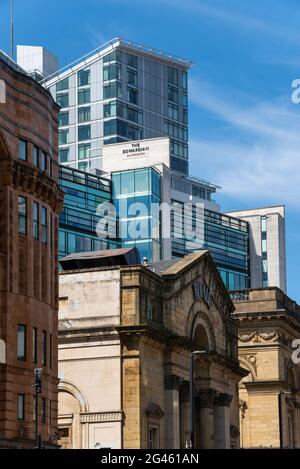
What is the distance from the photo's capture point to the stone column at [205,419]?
8138 centimetres

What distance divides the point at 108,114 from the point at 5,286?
13965 centimetres

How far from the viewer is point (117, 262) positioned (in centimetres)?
7706

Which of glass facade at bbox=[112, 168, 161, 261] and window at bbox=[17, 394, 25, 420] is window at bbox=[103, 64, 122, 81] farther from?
window at bbox=[17, 394, 25, 420]

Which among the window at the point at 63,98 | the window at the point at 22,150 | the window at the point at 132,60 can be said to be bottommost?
the window at the point at 22,150

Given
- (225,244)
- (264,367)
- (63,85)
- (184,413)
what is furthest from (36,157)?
(63,85)

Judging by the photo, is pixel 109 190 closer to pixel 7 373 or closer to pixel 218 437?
pixel 218 437

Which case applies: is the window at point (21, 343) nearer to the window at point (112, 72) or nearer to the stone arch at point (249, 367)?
the stone arch at point (249, 367)

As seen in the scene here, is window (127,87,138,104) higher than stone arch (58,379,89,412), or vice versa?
window (127,87,138,104)

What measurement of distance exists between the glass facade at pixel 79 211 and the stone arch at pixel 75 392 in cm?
6613

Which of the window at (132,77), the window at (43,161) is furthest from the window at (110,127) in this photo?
the window at (43,161)

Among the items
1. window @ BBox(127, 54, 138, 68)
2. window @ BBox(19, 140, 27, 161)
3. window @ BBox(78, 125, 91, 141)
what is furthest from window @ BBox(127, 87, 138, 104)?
window @ BBox(19, 140, 27, 161)

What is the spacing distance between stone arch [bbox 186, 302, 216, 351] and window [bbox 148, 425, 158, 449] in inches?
324

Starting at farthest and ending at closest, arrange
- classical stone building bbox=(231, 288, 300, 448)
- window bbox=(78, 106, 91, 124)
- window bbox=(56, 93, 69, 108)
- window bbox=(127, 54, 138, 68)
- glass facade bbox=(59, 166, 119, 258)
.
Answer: window bbox=(56, 93, 69, 108) < window bbox=(78, 106, 91, 124) < window bbox=(127, 54, 138, 68) < glass facade bbox=(59, 166, 119, 258) < classical stone building bbox=(231, 288, 300, 448)

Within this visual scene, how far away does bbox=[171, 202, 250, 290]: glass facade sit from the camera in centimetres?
16125
